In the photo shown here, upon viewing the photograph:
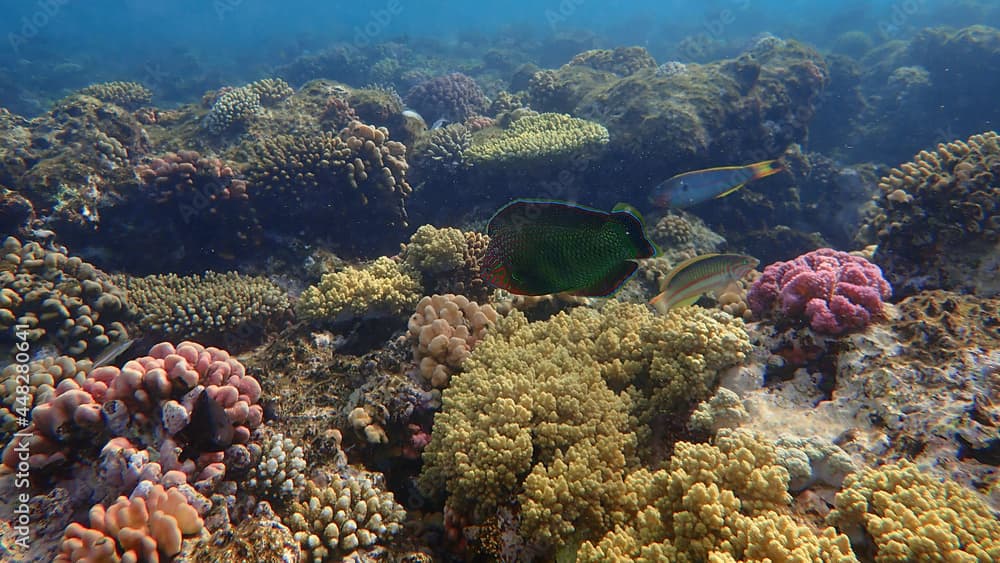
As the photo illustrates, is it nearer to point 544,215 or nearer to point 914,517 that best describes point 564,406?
point 544,215

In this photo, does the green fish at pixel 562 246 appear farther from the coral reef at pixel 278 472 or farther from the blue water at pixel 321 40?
the blue water at pixel 321 40

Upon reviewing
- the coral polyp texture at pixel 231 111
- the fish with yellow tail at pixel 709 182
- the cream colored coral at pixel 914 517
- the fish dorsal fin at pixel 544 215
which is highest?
the coral polyp texture at pixel 231 111

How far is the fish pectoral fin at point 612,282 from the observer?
2088 millimetres

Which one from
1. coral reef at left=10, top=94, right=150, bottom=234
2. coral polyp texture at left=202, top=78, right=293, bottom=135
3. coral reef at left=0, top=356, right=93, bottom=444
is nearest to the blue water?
coral polyp texture at left=202, top=78, right=293, bottom=135

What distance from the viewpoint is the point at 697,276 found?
364cm

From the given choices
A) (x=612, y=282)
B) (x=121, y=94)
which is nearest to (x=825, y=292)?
(x=612, y=282)

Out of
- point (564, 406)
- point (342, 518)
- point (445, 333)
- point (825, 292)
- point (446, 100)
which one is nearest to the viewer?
point (342, 518)

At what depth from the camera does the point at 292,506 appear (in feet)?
8.70

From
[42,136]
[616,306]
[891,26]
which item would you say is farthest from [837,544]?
[891,26]

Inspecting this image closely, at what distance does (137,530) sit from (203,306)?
3307mm

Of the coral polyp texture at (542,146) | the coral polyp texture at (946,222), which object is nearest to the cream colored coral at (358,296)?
the coral polyp texture at (542,146)

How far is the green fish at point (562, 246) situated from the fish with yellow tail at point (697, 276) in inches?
68.1

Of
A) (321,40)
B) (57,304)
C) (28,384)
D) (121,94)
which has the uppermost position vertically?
(321,40)

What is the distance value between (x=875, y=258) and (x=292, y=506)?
20.2ft
